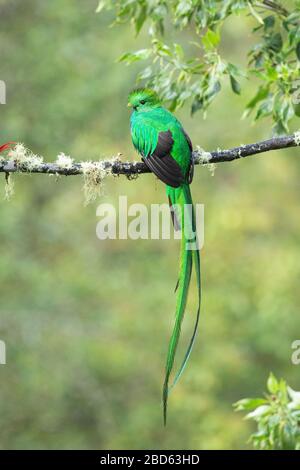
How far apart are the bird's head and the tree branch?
0.42 meters

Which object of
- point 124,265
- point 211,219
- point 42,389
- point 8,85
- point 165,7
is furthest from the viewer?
point 124,265

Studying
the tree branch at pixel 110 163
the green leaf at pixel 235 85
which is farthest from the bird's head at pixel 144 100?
the tree branch at pixel 110 163

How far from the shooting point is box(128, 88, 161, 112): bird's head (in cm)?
386

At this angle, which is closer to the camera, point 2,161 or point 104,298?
point 2,161

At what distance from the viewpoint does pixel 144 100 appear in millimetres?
3875

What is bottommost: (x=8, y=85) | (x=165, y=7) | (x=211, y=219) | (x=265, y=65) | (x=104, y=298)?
(x=265, y=65)

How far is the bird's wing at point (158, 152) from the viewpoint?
3.50 meters

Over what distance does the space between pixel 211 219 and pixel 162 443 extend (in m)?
2.73

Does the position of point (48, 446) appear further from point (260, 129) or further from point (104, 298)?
point (260, 129)

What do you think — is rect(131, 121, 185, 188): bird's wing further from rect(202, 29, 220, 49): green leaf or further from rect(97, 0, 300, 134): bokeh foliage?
rect(202, 29, 220, 49): green leaf

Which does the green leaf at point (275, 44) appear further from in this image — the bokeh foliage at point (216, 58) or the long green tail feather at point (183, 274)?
the long green tail feather at point (183, 274)

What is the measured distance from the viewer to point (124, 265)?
11977 mm

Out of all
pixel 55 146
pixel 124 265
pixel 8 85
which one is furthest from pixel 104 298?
pixel 8 85

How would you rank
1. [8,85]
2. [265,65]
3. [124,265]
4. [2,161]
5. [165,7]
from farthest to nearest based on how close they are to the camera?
[124,265], [8,85], [165,7], [265,65], [2,161]
